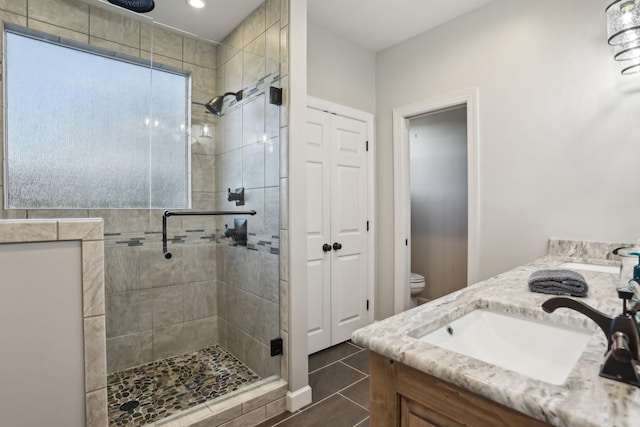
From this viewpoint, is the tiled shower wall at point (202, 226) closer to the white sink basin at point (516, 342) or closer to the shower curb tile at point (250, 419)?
the shower curb tile at point (250, 419)

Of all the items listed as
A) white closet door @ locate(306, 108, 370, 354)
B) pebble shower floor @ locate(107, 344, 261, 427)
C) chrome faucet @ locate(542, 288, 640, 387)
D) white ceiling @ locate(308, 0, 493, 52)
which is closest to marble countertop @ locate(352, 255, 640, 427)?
chrome faucet @ locate(542, 288, 640, 387)

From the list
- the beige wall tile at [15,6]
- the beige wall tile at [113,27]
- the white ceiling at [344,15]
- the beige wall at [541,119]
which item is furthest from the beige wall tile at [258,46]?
the beige wall at [541,119]

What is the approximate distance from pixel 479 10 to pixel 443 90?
0.62 meters

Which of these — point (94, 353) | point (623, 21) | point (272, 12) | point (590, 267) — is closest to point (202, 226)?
point (94, 353)

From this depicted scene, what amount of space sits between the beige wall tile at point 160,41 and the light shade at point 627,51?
2853mm

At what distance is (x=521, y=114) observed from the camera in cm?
232

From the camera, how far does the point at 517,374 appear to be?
678 millimetres

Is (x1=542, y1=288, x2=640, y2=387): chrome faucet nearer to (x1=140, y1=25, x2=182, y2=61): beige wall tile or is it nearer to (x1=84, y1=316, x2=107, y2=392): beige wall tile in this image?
(x1=84, y1=316, x2=107, y2=392): beige wall tile

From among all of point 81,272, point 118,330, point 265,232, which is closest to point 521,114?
point 265,232

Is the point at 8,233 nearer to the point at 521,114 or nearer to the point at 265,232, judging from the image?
the point at 265,232

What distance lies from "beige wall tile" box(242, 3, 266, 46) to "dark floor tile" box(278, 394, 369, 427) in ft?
8.49

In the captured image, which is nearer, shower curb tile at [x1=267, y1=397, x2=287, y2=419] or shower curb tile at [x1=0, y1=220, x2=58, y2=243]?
shower curb tile at [x1=0, y1=220, x2=58, y2=243]

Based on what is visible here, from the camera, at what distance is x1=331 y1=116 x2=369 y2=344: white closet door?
293cm

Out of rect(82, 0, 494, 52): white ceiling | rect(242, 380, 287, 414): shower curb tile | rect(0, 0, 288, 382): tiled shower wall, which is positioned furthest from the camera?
rect(82, 0, 494, 52): white ceiling
